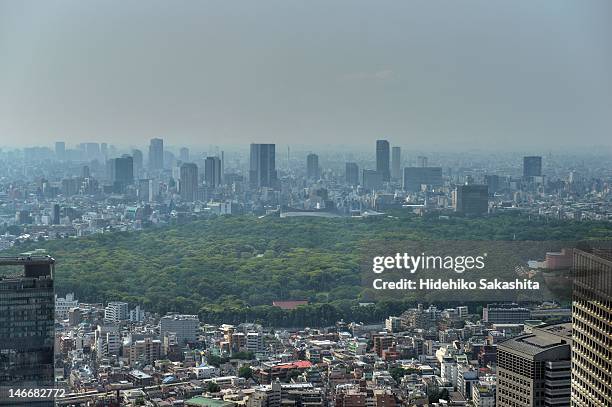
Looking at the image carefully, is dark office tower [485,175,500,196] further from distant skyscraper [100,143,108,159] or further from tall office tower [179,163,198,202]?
distant skyscraper [100,143,108,159]

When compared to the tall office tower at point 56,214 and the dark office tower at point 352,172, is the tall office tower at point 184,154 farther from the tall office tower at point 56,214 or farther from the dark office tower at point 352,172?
the dark office tower at point 352,172

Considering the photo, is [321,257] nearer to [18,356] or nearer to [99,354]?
[99,354]

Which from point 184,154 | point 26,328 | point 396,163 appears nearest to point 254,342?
point 26,328

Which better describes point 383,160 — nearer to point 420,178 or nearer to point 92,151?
point 420,178

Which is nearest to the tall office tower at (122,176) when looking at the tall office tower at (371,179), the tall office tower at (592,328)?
the tall office tower at (371,179)

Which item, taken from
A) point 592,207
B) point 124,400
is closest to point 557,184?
point 592,207

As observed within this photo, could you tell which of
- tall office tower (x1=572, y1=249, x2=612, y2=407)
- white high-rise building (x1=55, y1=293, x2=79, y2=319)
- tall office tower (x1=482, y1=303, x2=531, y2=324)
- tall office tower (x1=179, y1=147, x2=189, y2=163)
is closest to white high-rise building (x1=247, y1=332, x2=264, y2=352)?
white high-rise building (x1=55, y1=293, x2=79, y2=319)

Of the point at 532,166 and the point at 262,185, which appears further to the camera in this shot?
the point at 262,185
